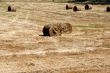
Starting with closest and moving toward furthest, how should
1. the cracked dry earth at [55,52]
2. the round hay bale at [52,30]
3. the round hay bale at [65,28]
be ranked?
the cracked dry earth at [55,52] → the round hay bale at [52,30] → the round hay bale at [65,28]

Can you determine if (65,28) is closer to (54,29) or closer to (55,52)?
(54,29)

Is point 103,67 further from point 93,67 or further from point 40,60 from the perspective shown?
point 40,60

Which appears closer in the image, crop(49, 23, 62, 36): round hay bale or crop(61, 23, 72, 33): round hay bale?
crop(49, 23, 62, 36): round hay bale

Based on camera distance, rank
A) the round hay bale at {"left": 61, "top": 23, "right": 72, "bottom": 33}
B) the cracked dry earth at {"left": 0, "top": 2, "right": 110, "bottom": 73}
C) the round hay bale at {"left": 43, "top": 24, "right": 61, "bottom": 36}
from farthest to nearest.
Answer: the round hay bale at {"left": 61, "top": 23, "right": 72, "bottom": 33}, the round hay bale at {"left": 43, "top": 24, "right": 61, "bottom": 36}, the cracked dry earth at {"left": 0, "top": 2, "right": 110, "bottom": 73}

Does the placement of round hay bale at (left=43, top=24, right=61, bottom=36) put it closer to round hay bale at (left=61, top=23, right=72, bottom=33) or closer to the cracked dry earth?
the cracked dry earth

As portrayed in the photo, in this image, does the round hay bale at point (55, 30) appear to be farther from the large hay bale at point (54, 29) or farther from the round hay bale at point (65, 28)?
the round hay bale at point (65, 28)

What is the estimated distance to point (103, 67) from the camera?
1703 cm

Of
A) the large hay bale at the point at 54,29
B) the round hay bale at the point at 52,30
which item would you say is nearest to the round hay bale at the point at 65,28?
the large hay bale at the point at 54,29

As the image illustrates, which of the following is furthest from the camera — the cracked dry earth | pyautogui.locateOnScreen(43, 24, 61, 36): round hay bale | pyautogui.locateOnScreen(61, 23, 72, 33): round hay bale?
pyautogui.locateOnScreen(61, 23, 72, 33): round hay bale

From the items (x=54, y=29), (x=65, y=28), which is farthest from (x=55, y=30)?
(x=65, y=28)

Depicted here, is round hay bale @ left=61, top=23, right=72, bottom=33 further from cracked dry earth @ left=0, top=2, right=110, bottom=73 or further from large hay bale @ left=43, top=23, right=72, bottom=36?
cracked dry earth @ left=0, top=2, right=110, bottom=73

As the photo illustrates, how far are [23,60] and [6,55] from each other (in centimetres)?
169

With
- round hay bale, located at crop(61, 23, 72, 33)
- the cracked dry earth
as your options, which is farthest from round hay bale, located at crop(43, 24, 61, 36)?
round hay bale, located at crop(61, 23, 72, 33)

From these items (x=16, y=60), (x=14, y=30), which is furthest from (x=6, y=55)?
(x=14, y=30)
